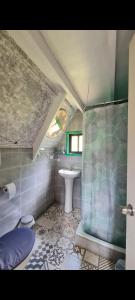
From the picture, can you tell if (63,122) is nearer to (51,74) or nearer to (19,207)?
(51,74)

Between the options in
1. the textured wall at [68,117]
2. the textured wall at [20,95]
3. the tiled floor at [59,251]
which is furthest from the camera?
the textured wall at [68,117]

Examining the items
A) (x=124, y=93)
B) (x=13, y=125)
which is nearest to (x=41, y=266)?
(x=13, y=125)

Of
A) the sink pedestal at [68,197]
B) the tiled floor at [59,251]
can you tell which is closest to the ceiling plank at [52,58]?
the sink pedestal at [68,197]

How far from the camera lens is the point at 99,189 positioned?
160 centimetres

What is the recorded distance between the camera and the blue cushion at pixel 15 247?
92 cm

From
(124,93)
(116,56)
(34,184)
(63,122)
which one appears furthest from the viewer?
(63,122)

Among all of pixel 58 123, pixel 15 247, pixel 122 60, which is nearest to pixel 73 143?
pixel 58 123

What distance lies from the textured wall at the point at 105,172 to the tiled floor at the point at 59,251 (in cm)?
26

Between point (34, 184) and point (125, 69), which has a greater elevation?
point (125, 69)

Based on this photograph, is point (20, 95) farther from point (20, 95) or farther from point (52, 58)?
point (52, 58)

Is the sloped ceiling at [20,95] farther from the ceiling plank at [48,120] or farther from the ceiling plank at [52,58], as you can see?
the ceiling plank at [52,58]

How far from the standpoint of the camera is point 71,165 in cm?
273
